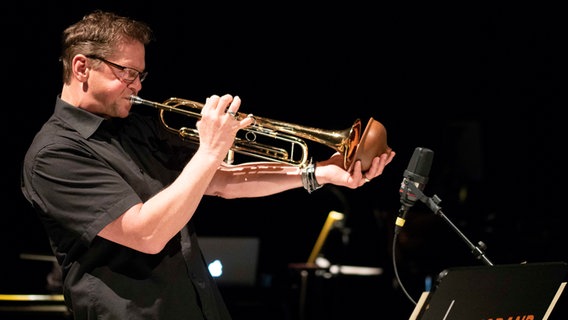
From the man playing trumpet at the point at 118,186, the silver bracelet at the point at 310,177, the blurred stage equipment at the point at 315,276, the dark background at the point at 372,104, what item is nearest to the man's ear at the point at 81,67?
the man playing trumpet at the point at 118,186

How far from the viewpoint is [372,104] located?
6.18 meters

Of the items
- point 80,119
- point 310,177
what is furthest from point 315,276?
point 80,119

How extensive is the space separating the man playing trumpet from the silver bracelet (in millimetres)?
154

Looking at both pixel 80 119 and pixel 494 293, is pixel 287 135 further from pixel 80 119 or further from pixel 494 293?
pixel 494 293

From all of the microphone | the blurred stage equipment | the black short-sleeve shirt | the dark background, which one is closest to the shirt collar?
the black short-sleeve shirt

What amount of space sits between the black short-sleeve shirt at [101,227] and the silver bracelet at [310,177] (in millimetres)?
456

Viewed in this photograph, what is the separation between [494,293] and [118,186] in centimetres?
104

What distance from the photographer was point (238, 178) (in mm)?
2578

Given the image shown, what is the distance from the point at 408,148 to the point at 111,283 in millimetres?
4722

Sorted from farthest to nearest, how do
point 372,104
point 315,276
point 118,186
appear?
1. point 372,104
2. point 315,276
3. point 118,186

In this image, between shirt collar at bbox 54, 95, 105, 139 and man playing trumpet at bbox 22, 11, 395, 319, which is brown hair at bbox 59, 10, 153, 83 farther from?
shirt collar at bbox 54, 95, 105, 139

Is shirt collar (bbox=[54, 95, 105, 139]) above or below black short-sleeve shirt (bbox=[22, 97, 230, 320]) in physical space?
above

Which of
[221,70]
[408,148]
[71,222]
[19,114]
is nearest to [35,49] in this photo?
[19,114]

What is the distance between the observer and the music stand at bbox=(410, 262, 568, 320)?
1787 millimetres
